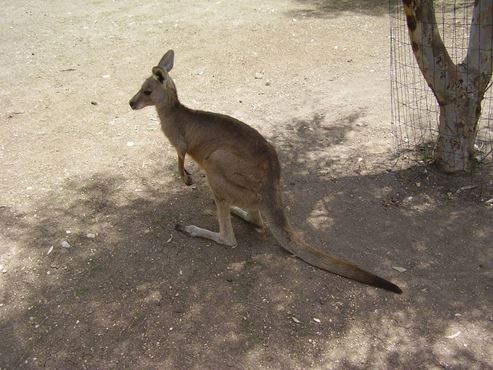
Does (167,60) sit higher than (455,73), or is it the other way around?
(167,60)

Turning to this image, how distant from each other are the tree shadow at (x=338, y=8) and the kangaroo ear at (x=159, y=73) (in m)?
5.76

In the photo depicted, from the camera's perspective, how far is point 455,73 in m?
4.14

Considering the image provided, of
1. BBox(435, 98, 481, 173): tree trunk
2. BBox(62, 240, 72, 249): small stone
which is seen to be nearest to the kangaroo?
BBox(62, 240, 72, 249): small stone

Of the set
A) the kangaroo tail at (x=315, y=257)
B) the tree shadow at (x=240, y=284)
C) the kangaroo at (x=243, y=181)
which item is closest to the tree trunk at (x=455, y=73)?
the tree shadow at (x=240, y=284)

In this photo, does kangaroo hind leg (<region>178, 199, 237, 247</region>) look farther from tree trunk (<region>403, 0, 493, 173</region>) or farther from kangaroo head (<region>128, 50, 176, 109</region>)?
tree trunk (<region>403, 0, 493, 173</region>)

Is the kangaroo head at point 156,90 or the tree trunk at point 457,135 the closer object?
the kangaroo head at point 156,90

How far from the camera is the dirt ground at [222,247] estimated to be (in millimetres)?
3000

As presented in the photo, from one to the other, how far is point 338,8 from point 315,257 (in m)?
7.50

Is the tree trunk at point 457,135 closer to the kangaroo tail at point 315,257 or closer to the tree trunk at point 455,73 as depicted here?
the tree trunk at point 455,73

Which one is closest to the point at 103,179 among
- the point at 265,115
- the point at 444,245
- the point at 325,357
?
the point at 265,115

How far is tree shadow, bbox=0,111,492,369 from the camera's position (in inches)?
116

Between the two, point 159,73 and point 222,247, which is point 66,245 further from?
point 159,73

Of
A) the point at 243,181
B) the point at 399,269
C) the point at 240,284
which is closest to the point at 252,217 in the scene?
the point at 243,181

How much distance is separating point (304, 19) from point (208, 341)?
7264 mm
